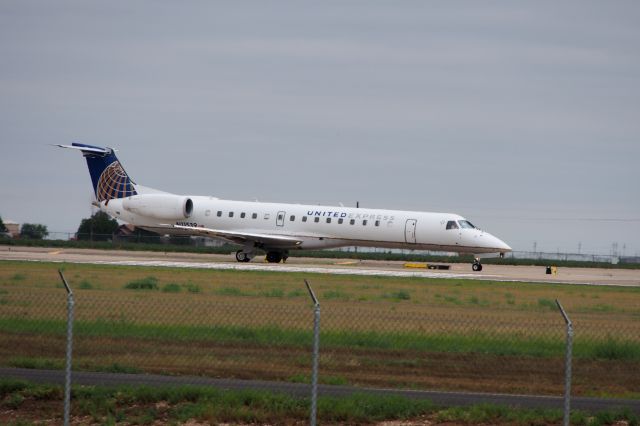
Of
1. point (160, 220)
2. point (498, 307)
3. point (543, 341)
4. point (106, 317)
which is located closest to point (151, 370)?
point (106, 317)

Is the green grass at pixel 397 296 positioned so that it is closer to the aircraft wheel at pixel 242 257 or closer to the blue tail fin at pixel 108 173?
the aircraft wheel at pixel 242 257

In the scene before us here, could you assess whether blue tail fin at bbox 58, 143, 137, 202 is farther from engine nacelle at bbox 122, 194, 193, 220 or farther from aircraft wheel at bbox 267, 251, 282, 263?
aircraft wheel at bbox 267, 251, 282, 263

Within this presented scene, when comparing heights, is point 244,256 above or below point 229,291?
above

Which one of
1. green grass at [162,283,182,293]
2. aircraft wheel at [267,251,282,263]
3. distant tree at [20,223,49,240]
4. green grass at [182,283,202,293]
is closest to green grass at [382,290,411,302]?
green grass at [182,283,202,293]

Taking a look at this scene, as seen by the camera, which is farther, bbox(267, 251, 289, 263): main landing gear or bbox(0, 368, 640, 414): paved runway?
bbox(267, 251, 289, 263): main landing gear

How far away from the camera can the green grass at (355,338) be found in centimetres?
1889

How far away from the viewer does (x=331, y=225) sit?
51500mm

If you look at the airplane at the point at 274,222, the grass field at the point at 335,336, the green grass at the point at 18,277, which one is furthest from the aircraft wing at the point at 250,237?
the grass field at the point at 335,336

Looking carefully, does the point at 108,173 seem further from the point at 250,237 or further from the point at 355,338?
the point at 355,338

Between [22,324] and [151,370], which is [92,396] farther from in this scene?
[22,324]

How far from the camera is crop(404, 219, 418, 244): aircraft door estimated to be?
49531mm

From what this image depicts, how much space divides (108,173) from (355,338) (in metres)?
40.3

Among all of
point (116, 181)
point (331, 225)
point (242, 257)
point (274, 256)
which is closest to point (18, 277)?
point (242, 257)

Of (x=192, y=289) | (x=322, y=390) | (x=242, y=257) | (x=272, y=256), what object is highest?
(x=272, y=256)
